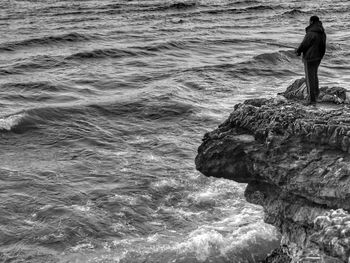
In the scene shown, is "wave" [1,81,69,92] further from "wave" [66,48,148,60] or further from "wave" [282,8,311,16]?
"wave" [282,8,311,16]

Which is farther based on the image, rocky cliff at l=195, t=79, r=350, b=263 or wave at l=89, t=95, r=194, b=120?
wave at l=89, t=95, r=194, b=120

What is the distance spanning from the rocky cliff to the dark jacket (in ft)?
2.95

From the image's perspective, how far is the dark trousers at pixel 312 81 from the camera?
12.5 m

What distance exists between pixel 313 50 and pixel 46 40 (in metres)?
28.4

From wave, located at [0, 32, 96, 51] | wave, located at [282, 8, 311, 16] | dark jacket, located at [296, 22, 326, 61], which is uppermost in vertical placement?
dark jacket, located at [296, 22, 326, 61]

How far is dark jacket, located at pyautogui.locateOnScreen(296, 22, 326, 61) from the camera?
12.8 meters

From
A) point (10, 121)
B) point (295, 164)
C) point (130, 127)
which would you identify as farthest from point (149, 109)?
point (295, 164)

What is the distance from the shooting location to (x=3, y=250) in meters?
13.4

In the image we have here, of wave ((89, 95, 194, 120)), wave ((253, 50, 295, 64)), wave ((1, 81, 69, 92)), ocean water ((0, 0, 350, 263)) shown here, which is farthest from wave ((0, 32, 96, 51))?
wave ((89, 95, 194, 120))

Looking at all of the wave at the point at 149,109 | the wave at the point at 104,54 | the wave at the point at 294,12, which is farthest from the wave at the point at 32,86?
the wave at the point at 294,12

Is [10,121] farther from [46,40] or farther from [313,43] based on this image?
[46,40]

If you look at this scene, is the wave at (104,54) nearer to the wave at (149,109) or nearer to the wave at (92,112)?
the wave at (92,112)

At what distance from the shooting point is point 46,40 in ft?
127

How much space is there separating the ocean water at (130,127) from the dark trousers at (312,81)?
3.18 m
